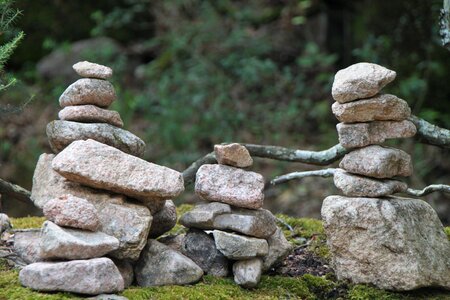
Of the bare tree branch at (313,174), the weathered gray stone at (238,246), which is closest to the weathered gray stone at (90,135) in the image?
the weathered gray stone at (238,246)

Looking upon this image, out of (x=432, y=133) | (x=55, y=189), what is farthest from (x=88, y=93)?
(x=432, y=133)

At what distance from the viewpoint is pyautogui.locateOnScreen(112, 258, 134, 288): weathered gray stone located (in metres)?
3.72

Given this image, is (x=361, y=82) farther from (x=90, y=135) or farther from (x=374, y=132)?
(x=90, y=135)

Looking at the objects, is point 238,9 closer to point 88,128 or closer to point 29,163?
point 29,163

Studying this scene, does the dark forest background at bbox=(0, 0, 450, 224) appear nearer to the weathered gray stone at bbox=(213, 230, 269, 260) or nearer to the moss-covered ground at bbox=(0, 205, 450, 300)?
the moss-covered ground at bbox=(0, 205, 450, 300)

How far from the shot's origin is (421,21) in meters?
7.62

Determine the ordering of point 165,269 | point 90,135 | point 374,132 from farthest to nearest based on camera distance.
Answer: point 374,132 → point 90,135 → point 165,269

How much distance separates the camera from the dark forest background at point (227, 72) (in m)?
8.87

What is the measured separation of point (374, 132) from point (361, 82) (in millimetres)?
339

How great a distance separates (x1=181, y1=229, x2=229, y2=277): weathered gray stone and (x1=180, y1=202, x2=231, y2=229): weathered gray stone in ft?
0.26

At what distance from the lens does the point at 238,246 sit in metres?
3.81

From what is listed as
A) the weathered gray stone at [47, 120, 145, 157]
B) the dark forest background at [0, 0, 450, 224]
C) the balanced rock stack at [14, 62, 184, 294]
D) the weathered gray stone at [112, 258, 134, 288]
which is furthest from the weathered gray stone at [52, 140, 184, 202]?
the dark forest background at [0, 0, 450, 224]

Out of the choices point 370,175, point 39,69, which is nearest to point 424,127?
point 370,175

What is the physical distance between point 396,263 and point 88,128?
1.98m
